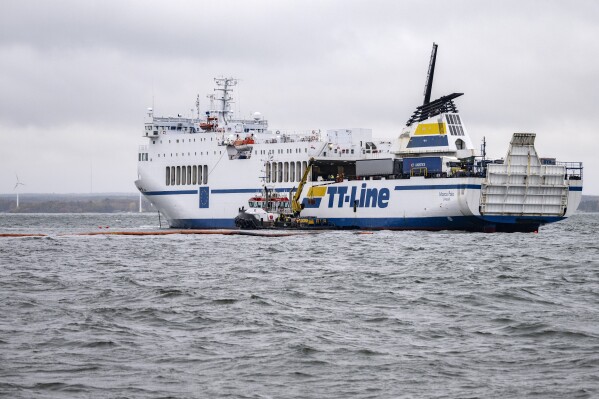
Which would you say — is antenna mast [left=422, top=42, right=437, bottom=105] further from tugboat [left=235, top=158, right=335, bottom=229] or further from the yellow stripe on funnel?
tugboat [left=235, top=158, right=335, bottom=229]

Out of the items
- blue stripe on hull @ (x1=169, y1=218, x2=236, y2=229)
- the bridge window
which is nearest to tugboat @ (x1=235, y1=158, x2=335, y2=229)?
the bridge window

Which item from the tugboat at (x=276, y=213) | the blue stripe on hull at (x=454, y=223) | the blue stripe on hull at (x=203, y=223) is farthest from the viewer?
the blue stripe on hull at (x=203, y=223)

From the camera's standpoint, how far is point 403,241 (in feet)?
187

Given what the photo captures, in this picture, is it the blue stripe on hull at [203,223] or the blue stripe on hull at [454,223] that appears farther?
the blue stripe on hull at [203,223]

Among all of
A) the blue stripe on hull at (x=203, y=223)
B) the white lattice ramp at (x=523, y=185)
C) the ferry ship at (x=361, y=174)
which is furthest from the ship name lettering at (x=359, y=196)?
the blue stripe on hull at (x=203, y=223)

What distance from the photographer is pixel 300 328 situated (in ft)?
72.7

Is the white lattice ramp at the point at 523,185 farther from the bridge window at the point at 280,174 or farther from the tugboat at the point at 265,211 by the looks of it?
the bridge window at the point at 280,174

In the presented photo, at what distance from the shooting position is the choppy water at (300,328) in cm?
1661

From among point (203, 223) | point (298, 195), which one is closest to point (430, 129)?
point (298, 195)

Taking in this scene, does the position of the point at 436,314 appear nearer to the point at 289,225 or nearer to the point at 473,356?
the point at 473,356

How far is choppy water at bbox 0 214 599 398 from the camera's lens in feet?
54.5

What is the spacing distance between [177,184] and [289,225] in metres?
18.9

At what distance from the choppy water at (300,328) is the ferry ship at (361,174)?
22.1 m

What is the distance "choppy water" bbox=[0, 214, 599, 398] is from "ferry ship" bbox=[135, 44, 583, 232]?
22.1 metres
